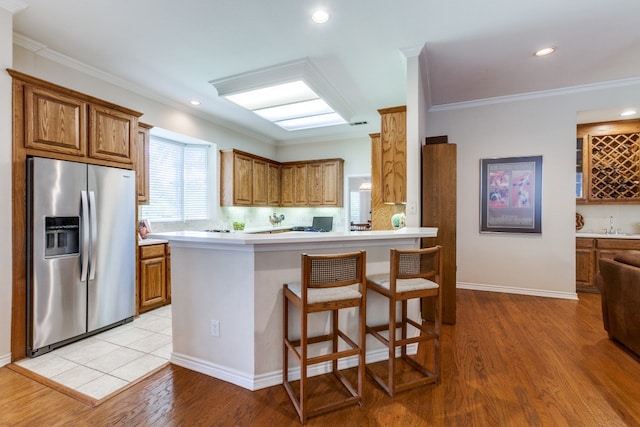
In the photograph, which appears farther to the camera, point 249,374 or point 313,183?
point 313,183

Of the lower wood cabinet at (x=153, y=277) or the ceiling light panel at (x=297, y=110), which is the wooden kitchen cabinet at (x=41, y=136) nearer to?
the lower wood cabinet at (x=153, y=277)

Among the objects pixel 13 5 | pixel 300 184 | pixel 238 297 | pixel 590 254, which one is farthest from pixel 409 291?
pixel 300 184

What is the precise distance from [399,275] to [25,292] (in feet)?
10.2

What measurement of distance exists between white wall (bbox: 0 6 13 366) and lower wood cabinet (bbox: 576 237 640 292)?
6.66 metres

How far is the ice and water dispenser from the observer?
2578mm

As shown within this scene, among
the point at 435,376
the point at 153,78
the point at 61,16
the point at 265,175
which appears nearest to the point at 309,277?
the point at 435,376

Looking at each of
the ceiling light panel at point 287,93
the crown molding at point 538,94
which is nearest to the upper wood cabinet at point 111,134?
the ceiling light panel at point 287,93

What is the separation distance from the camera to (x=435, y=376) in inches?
82.8

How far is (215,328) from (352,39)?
2805 millimetres

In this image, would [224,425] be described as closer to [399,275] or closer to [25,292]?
[399,275]

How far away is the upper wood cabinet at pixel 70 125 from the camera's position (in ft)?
8.09

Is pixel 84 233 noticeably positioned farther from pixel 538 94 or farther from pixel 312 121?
pixel 538 94

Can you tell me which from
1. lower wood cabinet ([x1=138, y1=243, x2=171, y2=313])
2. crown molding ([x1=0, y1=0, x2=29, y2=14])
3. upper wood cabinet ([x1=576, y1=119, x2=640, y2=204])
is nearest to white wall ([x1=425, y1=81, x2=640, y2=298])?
upper wood cabinet ([x1=576, y1=119, x2=640, y2=204])

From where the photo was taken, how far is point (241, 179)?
Answer: 17.5 feet
